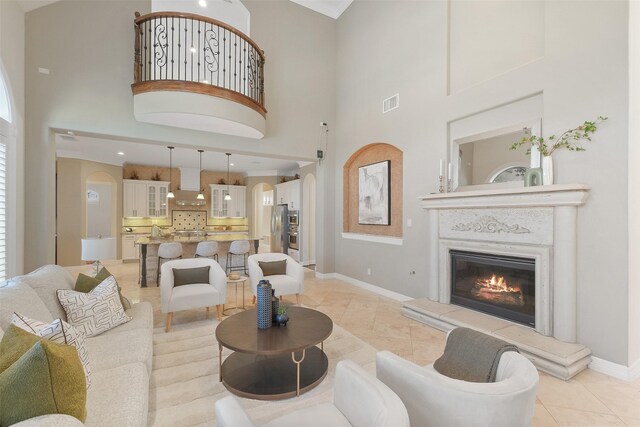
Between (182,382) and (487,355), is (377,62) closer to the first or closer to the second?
(487,355)

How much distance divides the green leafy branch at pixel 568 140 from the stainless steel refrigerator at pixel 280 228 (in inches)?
262

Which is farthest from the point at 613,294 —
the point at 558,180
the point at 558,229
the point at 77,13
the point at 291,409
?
the point at 77,13

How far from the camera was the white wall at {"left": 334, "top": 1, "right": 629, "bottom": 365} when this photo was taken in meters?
2.58

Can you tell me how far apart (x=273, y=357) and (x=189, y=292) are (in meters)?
1.48

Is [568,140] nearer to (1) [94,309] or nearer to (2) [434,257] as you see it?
(2) [434,257]

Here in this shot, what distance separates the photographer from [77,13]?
13.4 feet

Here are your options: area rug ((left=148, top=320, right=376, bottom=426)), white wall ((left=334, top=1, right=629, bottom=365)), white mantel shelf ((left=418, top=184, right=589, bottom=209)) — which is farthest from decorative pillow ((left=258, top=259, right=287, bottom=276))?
white mantel shelf ((left=418, top=184, right=589, bottom=209))

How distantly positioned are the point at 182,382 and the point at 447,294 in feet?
10.7

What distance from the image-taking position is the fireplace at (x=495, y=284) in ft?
10.5

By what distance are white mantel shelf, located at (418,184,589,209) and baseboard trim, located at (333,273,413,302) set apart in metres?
1.63

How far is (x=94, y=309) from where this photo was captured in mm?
2387

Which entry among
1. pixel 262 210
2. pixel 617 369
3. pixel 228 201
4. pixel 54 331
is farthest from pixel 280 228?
pixel 617 369

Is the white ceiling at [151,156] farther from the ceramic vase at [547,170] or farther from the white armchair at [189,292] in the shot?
the ceramic vase at [547,170]

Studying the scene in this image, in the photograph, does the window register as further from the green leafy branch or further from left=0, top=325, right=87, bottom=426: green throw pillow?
the green leafy branch
